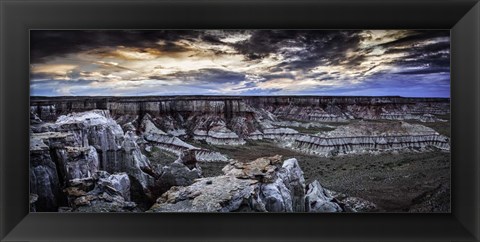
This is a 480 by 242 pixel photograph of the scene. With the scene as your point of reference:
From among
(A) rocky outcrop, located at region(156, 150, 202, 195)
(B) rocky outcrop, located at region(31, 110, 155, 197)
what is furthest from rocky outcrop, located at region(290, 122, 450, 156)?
(B) rocky outcrop, located at region(31, 110, 155, 197)

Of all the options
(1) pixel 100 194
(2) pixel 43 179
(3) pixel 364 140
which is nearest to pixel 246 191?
(3) pixel 364 140

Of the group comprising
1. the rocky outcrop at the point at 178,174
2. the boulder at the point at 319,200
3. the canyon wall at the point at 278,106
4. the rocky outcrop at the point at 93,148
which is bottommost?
the boulder at the point at 319,200

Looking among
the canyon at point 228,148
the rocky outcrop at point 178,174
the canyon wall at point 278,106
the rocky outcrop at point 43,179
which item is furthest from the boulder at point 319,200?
the rocky outcrop at point 43,179

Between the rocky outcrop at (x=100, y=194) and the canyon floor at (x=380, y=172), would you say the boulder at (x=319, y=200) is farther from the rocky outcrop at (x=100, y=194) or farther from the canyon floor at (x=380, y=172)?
the rocky outcrop at (x=100, y=194)

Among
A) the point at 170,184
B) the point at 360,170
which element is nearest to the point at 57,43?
the point at 170,184

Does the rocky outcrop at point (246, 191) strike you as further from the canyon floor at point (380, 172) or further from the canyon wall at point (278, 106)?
the canyon wall at point (278, 106)

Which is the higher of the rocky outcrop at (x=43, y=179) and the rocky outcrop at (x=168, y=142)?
the rocky outcrop at (x=168, y=142)
